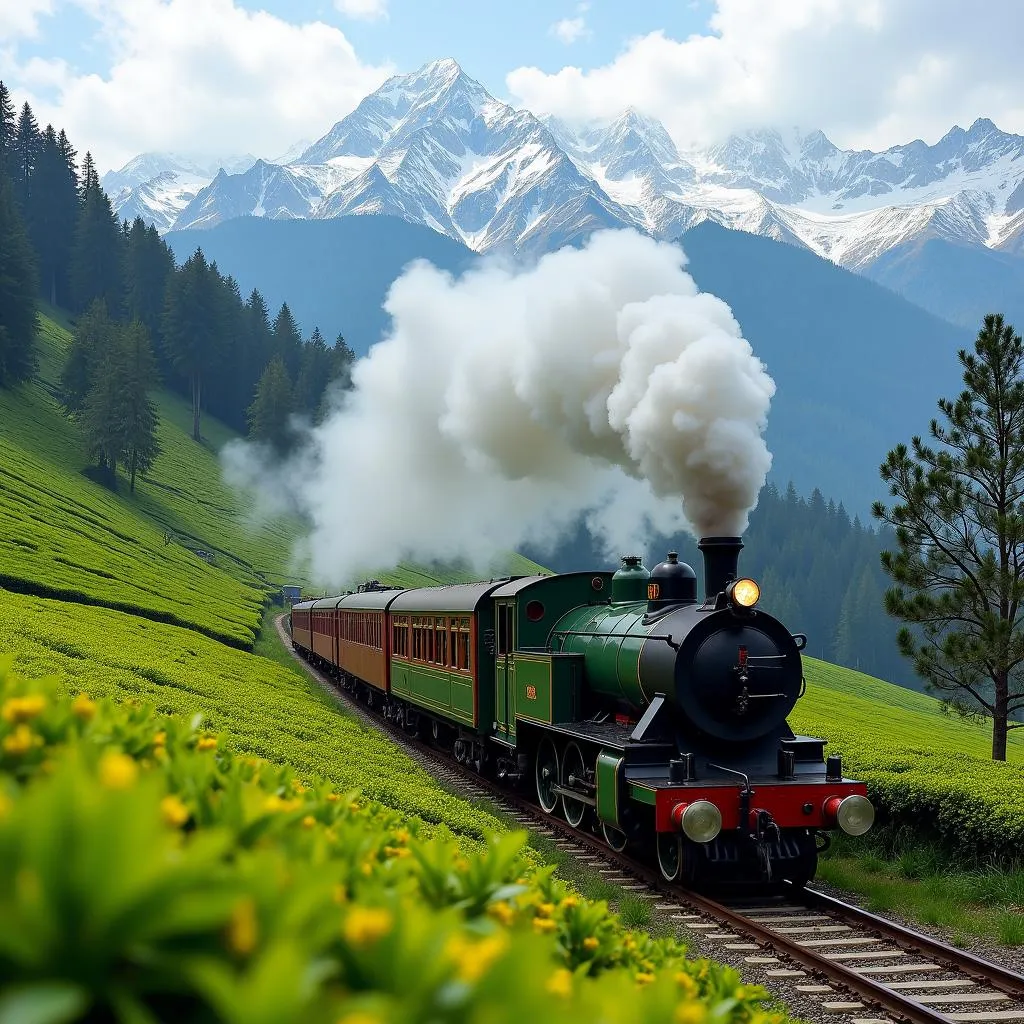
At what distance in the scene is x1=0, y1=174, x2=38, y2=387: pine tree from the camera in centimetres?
5734

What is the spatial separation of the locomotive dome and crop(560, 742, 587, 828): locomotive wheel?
7.05ft

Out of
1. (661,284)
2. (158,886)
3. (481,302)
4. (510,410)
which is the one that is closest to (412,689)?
(510,410)

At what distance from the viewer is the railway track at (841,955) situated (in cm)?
748

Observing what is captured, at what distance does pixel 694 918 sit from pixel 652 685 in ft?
8.38

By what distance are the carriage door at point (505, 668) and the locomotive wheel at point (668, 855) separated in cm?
393

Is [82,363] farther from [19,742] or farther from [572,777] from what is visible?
[19,742]

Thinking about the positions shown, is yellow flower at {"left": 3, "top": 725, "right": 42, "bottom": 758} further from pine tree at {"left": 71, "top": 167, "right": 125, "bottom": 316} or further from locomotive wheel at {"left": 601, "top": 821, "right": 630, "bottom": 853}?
pine tree at {"left": 71, "top": 167, "right": 125, "bottom": 316}

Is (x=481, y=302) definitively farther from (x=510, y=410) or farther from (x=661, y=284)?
(x=661, y=284)

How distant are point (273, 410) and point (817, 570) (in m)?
74.7

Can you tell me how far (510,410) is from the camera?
20.2 metres

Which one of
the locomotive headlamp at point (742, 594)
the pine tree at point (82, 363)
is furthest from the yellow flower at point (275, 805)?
the pine tree at point (82, 363)

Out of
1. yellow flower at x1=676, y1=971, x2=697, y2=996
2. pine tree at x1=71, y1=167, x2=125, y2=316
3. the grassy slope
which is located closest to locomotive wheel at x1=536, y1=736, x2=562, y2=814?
the grassy slope

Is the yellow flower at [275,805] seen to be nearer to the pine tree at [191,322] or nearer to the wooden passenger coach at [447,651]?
the wooden passenger coach at [447,651]

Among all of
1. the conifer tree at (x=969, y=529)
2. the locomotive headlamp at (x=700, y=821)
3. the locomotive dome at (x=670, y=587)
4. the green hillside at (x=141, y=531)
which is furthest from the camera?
the green hillside at (x=141, y=531)
